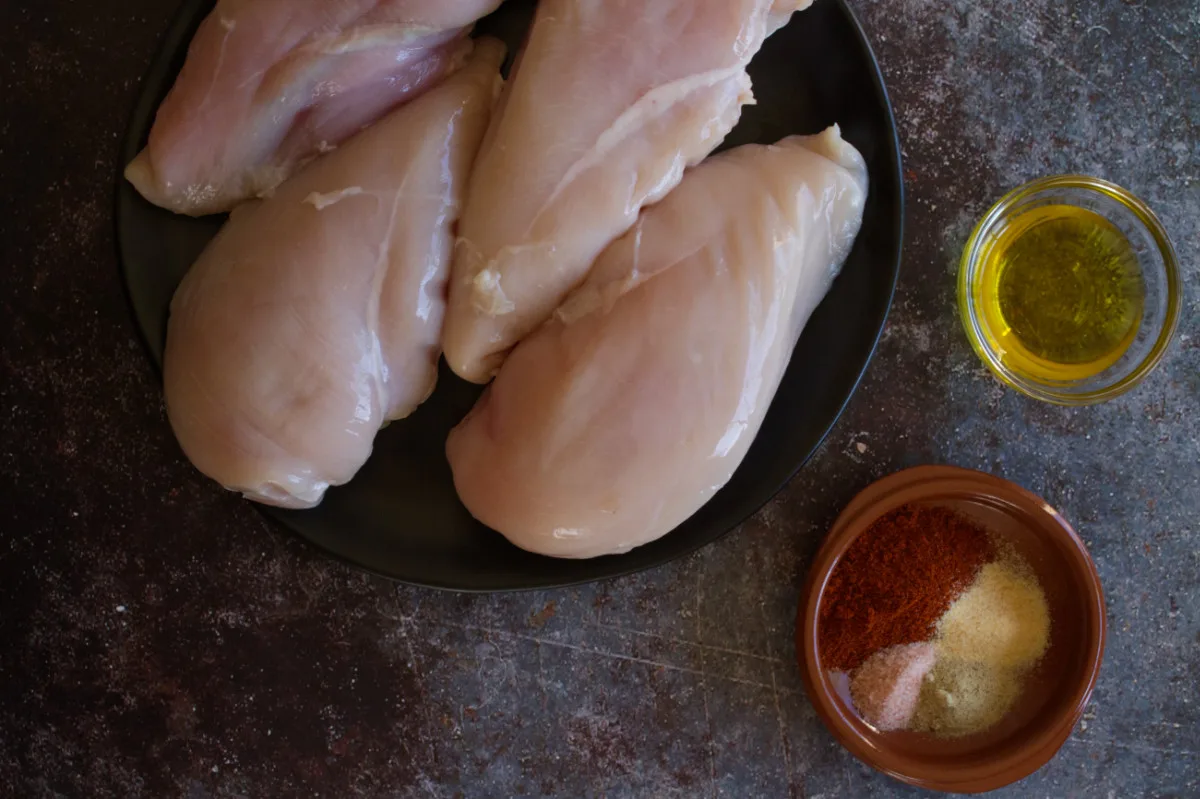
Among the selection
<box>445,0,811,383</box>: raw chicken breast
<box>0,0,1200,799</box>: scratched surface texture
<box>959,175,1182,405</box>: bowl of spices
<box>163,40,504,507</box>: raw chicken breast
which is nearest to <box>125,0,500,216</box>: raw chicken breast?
<box>163,40,504,507</box>: raw chicken breast

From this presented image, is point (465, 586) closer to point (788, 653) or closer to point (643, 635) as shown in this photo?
point (643, 635)

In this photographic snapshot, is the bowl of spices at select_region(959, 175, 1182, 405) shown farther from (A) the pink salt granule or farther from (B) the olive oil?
(A) the pink salt granule

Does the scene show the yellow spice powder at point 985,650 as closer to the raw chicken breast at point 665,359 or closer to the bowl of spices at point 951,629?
the bowl of spices at point 951,629

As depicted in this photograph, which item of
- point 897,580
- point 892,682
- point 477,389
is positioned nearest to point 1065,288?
point 897,580

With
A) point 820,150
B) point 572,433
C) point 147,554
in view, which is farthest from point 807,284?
point 147,554

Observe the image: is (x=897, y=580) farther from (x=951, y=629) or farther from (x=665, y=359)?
(x=665, y=359)

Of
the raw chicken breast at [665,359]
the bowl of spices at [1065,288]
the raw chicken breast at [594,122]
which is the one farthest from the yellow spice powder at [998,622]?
the raw chicken breast at [594,122]
